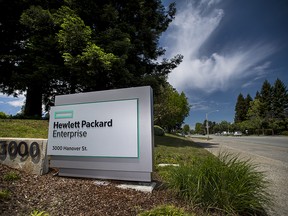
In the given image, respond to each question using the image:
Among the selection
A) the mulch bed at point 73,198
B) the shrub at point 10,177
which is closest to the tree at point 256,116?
the mulch bed at point 73,198

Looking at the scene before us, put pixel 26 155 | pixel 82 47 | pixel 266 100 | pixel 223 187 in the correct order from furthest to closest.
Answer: pixel 266 100 < pixel 82 47 < pixel 26 155 < pixel 223 187

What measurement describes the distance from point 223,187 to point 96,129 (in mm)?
2949

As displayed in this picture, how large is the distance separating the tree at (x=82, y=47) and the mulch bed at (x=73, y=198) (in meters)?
6.78

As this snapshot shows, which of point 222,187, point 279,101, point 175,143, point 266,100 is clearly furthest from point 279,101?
point 222,187

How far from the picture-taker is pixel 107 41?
11445mm

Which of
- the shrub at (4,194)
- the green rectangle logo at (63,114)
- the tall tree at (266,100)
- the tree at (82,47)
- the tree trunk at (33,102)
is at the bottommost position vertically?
the shrub at (4,194)

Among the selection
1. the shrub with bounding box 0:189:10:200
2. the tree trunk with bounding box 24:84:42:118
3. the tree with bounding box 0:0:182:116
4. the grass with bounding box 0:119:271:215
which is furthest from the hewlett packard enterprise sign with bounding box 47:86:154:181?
the tree trunk with bounding box 24:84:42:118

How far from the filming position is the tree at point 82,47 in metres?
10.5

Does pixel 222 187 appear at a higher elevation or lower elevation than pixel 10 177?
lower

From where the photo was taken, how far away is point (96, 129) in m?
4.75

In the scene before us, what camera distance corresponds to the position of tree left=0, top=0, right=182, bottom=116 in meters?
10.5

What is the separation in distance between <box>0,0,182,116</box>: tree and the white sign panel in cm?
529

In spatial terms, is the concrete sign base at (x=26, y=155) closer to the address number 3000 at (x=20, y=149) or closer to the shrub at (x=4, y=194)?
the address number 3000 at (x=20, y=149)

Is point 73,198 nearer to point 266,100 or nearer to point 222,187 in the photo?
point 222,187
